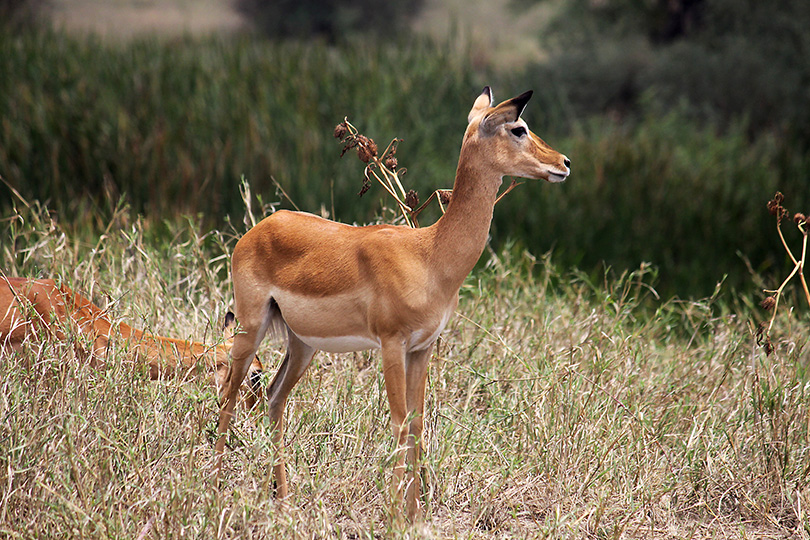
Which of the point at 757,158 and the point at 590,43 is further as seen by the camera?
the point at 590,43

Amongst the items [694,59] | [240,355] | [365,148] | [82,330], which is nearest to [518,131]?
[365,148]

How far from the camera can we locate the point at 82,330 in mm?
3264

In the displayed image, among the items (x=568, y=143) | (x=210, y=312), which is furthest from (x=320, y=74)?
(x=210, y=312)

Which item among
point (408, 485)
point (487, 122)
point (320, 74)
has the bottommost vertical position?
point (320, 74)

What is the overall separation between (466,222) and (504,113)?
353mm

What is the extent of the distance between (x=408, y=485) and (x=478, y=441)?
2.51 feet

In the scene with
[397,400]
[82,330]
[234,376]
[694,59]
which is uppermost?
[397,400]

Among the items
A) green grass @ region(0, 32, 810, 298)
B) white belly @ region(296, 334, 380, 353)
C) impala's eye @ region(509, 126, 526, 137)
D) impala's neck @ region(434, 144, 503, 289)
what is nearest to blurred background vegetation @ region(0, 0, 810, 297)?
green grass @ region(0, 32, 810, 298)

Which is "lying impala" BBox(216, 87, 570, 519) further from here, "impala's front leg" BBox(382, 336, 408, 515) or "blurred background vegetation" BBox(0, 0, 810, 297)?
"blurred background vegetation" BBox(0, 0, 810, 297)

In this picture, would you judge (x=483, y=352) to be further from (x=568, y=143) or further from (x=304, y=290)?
(x=568, y=143)

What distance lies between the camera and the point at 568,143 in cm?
1068

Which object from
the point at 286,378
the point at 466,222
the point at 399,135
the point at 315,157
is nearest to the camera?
the point at 466,222

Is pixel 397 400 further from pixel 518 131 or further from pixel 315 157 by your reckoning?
pixel 315 157

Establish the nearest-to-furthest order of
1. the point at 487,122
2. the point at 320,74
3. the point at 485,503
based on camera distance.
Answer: the point at 487,122 → the point at 485,503 → the point at 320,74
